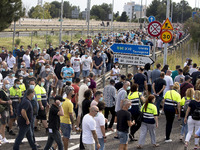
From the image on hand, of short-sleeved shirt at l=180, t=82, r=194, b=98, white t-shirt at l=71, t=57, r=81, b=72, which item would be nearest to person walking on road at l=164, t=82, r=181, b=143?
short-sleeved shirt at l=180, t=82, r=194, b=98

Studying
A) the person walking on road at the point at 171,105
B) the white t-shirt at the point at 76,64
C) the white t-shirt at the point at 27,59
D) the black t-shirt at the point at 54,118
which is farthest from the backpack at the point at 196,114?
the white t-shirt at the point at 27,59

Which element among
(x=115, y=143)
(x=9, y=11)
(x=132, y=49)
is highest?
(x=9, y=11)

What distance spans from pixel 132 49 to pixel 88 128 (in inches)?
314

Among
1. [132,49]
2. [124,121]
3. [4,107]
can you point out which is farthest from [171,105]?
[4,107]

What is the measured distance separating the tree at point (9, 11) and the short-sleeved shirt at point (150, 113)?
880 inches

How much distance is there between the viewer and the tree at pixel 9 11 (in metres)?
30.4

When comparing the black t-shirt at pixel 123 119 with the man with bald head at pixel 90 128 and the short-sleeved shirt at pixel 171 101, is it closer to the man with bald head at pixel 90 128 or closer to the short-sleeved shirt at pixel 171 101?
the man with bald head at pixel 90 128

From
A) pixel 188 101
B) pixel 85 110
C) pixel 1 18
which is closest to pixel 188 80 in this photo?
pixel 188 101

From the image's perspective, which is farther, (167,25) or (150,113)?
(167,25)

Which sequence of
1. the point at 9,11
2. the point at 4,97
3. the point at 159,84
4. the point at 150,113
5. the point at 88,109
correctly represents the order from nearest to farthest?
the point at 88,109 < the point at 150,113 < the point at 4,97 < the point at 159,84 < the point at 9,11

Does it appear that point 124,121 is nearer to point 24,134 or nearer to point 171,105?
point 24,134

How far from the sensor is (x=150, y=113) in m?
10.7

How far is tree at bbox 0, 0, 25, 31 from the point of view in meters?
30.4

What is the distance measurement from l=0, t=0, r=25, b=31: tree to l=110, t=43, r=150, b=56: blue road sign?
16.9m
